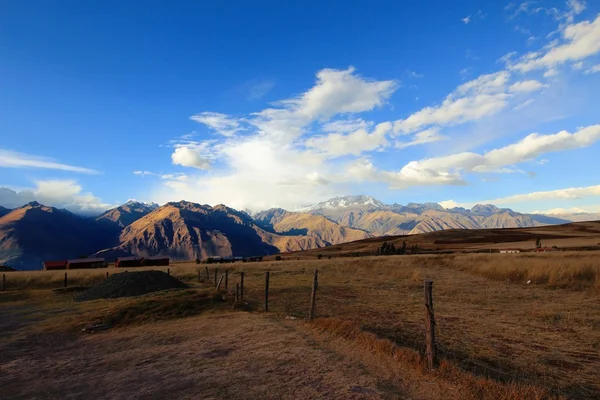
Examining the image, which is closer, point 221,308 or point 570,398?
point 570,398

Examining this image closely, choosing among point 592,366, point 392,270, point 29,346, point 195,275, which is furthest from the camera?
point 195,275

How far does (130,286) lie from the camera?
108 feet

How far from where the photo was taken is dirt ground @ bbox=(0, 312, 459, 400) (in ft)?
29.3

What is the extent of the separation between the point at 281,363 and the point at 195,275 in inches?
1912

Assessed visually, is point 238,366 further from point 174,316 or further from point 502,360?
point 174,316

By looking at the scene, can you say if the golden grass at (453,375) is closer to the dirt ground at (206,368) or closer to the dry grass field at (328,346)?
the dry grass field at (328,346)

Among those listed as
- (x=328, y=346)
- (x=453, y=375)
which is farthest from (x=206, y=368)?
(x=453, y=375)

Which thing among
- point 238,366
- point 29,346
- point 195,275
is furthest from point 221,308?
point 195,275

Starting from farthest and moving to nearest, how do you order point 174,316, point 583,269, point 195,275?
point 195,275 → point 583,269 → point 174,316

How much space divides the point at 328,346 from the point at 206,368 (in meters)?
4.06

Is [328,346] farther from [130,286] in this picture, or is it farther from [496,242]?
[496,242]

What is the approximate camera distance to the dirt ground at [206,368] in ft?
29.3

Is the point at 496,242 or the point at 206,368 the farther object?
the point at 496,242

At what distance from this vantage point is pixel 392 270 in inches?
1695
